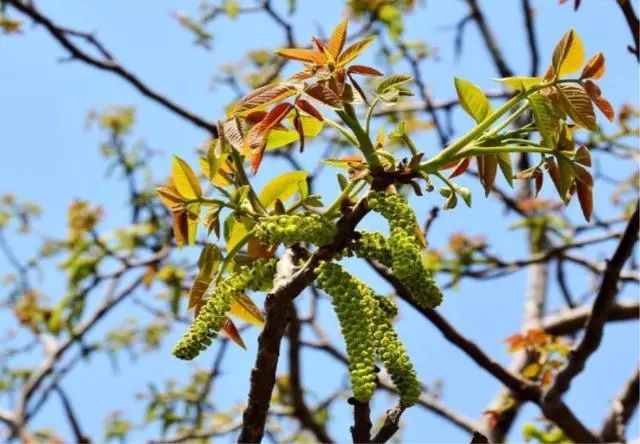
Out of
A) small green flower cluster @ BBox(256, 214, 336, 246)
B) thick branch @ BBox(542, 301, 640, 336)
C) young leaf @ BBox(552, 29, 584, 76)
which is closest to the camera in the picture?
small green flower cluster @ BBox(256, 214, 336, 246)

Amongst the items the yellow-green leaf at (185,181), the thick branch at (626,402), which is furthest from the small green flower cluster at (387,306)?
the thick branch at (626,402)

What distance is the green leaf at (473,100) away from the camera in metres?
1.48

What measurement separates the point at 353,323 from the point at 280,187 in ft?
1.30

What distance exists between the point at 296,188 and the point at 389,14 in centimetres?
388

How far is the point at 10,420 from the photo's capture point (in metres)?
4.19

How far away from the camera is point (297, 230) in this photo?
4.54 ft

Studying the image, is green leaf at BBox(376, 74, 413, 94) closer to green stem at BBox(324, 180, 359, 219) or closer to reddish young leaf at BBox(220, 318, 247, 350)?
green stem at BBox(324, 180, 359, 219)

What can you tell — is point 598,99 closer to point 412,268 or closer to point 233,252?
point 412,268

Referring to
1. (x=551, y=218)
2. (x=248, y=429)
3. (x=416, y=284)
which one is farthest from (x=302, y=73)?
(x=551, y=218)

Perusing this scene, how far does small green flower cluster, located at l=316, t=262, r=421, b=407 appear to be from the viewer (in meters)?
1.28

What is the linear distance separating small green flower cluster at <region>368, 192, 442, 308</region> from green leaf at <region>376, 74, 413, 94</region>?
0.21m

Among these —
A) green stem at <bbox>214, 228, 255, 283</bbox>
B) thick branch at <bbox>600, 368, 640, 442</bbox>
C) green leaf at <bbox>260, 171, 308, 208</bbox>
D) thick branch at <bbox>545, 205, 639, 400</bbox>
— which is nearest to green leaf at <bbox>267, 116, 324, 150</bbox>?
green leaf at <bbox>260, 171, 308, 208</bbox>

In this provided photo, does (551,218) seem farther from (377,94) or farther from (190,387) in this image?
(377,94)

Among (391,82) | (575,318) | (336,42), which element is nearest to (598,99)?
(391,82)
